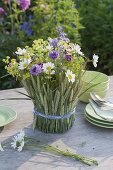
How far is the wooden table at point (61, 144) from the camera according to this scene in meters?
1.37

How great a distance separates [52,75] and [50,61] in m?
0.05

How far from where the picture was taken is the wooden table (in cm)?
137

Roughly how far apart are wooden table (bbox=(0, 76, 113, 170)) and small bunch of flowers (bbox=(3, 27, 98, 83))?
0.24 metres

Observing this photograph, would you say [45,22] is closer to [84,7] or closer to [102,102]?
[84,7]

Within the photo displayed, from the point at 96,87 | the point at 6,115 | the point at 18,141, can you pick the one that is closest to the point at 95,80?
the point at 96,87

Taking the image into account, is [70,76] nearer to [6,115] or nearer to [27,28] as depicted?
[6,115]

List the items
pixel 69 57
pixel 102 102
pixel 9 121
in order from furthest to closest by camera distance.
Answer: pixel 102 102 < pixel 9 121 < pixel 69 57

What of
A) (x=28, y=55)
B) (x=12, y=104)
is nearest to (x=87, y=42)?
(x=12, y=104)

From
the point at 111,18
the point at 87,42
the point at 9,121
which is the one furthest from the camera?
the point at 87,42

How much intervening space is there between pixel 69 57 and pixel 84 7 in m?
2.59

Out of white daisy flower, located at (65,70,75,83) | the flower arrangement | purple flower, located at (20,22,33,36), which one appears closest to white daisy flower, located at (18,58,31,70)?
the flower arrangement

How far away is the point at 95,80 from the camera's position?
6.24 feet

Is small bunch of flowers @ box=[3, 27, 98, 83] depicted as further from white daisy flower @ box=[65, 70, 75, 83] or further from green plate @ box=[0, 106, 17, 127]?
green plate @ box=[0, 106, 17, 127]

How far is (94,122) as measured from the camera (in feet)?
5.36
